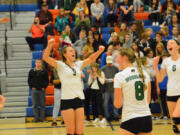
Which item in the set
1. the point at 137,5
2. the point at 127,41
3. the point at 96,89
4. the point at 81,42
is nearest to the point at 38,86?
the point at 96,89

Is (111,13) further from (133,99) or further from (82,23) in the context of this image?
(133,99)

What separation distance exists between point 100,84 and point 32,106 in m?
2.41

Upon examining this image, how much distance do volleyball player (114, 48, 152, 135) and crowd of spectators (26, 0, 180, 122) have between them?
6001 millimetres

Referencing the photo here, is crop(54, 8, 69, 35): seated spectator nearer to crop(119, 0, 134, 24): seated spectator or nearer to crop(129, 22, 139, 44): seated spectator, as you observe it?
crop(119, 0, 134, 24): seated spectator

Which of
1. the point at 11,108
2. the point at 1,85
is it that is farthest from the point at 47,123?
the point at 1,85

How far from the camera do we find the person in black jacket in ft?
41.4

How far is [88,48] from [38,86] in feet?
7.08

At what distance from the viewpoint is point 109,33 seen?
50.7 feet

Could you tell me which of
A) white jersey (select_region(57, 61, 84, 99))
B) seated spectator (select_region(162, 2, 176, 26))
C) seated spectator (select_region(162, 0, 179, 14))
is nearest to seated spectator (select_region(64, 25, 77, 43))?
seated spectator (select_region(162, 2, 176, 26))

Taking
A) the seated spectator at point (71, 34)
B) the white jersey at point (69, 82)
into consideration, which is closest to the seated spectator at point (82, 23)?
the seated spectator at point (71, 34)

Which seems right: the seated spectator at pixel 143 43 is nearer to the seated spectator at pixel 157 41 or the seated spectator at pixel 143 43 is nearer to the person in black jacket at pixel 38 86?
the seated spectator at pixel 157 41

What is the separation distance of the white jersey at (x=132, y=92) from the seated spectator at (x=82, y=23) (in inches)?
379

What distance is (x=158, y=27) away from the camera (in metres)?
16.4

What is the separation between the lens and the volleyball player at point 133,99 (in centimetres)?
530
